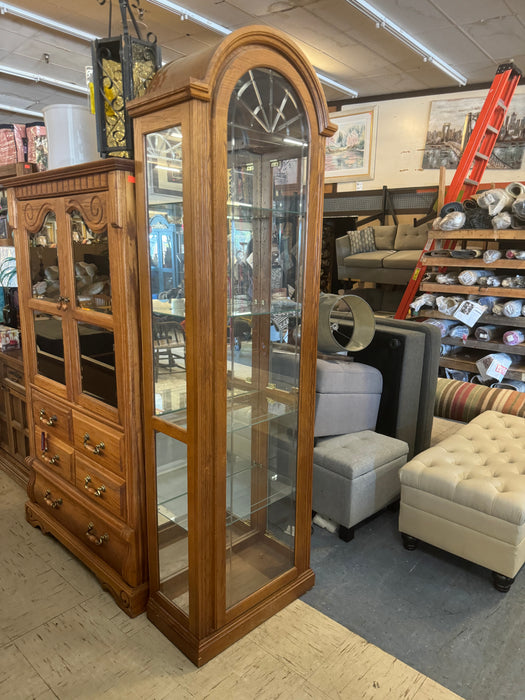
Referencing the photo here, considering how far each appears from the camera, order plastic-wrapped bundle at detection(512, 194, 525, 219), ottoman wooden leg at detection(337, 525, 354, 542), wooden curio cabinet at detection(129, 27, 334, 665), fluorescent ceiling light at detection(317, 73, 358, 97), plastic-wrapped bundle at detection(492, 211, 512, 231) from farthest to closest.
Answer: fluorescent ceiling light at detection(317, 73, 358, 97) < plastic-wrapped bundle at detection(492, 211, 512, 231) < plastic-wrapped bundle at detection(512, 194, 525, 219) < ottoman wooden leg at detection(337, 525, 354, 542) < wooden curio cabinet at detection(129, 27, 334, 665)

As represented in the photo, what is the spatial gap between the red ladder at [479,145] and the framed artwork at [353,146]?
2.66 meters

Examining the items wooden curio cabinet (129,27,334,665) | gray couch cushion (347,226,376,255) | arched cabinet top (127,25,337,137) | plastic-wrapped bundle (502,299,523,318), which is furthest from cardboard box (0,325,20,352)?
gray couch cushion (347,226,376,255)

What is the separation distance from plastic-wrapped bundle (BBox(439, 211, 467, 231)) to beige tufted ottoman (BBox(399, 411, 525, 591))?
6.57 feet

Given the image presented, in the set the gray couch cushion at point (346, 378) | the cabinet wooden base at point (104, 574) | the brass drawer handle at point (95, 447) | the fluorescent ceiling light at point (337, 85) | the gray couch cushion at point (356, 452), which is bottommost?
the cabinet wooden base at point (104, 574)

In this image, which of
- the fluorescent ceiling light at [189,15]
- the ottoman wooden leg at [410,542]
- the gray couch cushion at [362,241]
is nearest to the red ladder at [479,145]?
the fluorescent ceiling light at [189,15]

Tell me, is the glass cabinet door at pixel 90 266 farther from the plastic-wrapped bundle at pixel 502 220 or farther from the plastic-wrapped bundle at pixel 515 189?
the plastic-wrapped bundle at pixel 515 189

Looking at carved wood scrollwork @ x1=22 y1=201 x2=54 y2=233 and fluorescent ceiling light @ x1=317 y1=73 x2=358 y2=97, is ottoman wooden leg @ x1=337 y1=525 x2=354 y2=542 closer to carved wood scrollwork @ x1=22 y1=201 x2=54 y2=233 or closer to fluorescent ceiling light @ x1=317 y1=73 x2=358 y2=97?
carved wood scrollwork @ x1=22 y1=201 x2=54 y2=233

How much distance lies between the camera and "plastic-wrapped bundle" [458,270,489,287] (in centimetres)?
389

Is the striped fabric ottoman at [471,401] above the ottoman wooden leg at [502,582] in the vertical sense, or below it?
above

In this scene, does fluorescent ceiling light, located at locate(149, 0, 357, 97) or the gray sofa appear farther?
the gray sofa

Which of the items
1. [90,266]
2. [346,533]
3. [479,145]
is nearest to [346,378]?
[346,533]

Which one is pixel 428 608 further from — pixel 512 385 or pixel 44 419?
pixel 512 385

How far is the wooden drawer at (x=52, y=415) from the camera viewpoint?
86.9 inches

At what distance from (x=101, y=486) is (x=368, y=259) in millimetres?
4711
